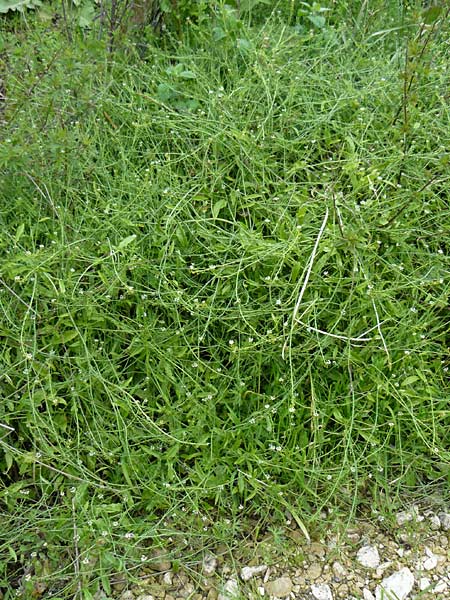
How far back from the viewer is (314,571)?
192 cm

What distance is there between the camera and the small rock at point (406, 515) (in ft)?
6.59

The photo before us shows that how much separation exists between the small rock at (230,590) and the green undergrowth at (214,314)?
0.11 m

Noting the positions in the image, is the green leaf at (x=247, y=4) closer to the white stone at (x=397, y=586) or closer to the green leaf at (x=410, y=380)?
the green leaf at (x=410, y=380)

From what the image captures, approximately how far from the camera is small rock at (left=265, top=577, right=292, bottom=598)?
1872mm

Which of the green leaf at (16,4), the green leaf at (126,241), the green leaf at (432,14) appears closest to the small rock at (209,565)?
the green leaf at (126,241)

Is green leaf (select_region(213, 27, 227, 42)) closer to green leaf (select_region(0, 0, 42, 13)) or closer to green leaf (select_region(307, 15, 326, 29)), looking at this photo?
green leaf (select_region(307, 15, 326, 29))

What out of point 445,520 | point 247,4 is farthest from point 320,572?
point 247,4

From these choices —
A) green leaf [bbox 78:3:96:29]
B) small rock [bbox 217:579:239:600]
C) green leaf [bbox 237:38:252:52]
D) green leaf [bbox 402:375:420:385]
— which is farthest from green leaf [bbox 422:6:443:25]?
small rock [bbox 217:579:239:600]

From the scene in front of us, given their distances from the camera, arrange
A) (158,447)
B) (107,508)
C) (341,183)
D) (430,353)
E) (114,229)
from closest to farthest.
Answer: (107,508), (158,447), (430,353), (114,229), (341,183)

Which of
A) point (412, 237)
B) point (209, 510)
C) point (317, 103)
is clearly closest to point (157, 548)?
point (209, 510)

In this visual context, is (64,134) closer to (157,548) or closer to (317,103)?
(317,103)

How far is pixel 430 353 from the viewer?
2139 millimetres

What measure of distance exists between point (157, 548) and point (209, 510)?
18cm

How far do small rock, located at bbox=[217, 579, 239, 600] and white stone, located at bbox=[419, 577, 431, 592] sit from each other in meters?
0.52
